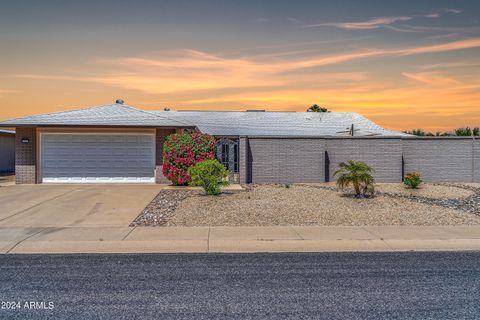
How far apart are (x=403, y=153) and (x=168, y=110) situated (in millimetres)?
18399

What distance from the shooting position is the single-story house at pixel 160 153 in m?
22.1

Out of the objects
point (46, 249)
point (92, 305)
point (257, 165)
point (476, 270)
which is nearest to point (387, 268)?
point (476, 270)

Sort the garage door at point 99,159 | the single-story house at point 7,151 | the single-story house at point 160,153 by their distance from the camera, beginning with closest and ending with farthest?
1. the single-story house at point 160,153
2. the garage door at point 99,159
3. the single-story house at point 7,151

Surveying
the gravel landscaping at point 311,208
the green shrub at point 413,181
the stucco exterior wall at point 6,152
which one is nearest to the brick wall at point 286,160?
the gravel landscaping at point 311,208

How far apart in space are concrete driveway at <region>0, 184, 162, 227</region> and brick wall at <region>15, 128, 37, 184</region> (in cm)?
114

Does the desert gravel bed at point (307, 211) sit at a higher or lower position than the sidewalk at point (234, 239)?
higher

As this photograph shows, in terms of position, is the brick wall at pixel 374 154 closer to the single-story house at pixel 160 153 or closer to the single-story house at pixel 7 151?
the single-story house at pixel 160 153

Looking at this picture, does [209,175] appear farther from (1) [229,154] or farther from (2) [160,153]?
(2) [160,153]

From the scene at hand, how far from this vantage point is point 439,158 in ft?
74.7

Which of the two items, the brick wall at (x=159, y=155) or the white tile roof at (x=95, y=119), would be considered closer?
the white tile roof at (x=95, y=119)

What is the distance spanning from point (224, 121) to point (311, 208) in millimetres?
17457

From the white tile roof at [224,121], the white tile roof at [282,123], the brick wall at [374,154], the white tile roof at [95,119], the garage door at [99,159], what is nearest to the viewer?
the white tile roof at [95,119]

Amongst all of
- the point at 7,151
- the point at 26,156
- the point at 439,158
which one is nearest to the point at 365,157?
the point at 439,158

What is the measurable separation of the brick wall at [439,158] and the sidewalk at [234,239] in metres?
11.5
